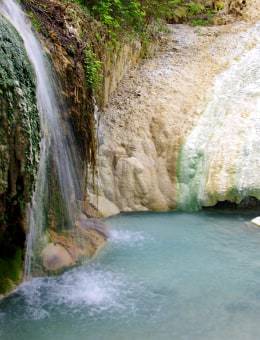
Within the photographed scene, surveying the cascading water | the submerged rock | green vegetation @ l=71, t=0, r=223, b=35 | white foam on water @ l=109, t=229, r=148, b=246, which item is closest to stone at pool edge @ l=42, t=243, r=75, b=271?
the submerged rock

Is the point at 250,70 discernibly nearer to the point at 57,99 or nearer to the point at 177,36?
the point at 177,36

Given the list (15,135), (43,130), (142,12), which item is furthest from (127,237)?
(142,12)

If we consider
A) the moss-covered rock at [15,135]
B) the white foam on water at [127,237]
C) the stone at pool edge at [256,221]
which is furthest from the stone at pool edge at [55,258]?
the stone at pool edge at [256,221]

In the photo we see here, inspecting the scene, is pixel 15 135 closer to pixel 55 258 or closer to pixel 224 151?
pixel 55 258

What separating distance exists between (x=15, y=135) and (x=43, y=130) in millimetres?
1138

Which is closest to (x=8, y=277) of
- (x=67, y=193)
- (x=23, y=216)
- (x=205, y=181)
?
(x=23, y=216)

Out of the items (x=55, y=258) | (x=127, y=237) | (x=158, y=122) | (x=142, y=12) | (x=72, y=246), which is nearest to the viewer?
(x=55, y=258)

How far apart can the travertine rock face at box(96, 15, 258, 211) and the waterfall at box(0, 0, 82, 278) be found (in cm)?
195

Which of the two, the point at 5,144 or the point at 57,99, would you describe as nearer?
the point at 5,144

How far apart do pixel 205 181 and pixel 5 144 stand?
472 centimetres

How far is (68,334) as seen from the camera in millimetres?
4348

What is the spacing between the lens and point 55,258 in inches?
229

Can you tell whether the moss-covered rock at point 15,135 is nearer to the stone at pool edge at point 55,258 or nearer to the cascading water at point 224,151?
the stone at pool edge at point 55,258

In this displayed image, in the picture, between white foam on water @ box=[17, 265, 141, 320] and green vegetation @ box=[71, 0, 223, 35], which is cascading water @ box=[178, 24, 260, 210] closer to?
green vegetation @ box=[71, 0, 223, 35]
